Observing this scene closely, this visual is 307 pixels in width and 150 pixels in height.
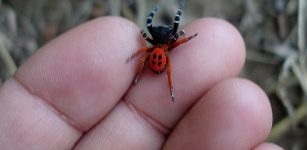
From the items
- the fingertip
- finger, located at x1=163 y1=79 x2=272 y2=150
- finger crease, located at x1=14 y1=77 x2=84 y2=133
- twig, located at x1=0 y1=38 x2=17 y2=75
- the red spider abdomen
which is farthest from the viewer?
twig, located at x1=0 y1=38 x2=17 y2=75

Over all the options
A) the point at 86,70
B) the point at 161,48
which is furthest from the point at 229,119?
the point at 86,70

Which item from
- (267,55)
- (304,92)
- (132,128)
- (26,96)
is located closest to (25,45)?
(26,96)

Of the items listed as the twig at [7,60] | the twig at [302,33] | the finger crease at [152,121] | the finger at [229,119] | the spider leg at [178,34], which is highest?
the spider leg at [178,34]

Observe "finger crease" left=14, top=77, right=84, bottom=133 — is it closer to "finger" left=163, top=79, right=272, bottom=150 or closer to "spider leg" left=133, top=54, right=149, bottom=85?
"spider leg" left=133, top=54, right=149, bottom=85

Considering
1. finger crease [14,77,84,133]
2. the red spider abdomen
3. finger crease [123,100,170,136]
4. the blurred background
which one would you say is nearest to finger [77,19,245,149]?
finger crease [123,100,170,136]

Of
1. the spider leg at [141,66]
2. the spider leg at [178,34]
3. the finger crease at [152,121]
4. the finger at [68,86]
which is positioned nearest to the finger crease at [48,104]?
the finger at [68,86]

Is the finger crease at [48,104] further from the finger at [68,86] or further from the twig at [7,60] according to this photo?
the twig at [7,60]

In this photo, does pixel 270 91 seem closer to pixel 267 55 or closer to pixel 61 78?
pixel 267 55
